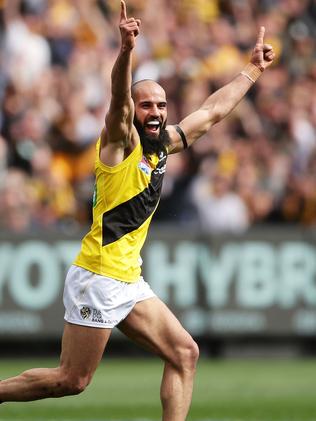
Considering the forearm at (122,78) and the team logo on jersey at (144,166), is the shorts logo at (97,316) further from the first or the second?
the forearm at (122,78)

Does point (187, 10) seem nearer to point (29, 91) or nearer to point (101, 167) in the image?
point (29, 91)

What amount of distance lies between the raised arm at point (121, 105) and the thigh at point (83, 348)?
1097mm

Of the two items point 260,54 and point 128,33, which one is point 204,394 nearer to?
point 260,54

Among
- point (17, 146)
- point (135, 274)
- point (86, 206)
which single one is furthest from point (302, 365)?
point (135, 274)

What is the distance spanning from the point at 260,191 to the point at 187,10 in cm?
346

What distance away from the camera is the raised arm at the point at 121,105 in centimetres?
757

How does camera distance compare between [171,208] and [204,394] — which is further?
[171,208]

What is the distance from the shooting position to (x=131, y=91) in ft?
27.3

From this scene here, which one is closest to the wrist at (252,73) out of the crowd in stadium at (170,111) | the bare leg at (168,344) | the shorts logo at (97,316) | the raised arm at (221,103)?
the raised arm at (221,103)

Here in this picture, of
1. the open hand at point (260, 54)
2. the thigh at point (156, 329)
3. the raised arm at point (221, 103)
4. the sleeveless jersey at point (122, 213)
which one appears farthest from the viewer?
the open hand at point (260, 54)

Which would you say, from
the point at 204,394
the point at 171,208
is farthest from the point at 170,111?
the point at 204,394

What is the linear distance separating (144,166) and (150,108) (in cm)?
39

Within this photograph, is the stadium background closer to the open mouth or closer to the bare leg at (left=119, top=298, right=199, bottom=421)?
→ the bare leg at (left=119, top=298, right=199, bottom=421)

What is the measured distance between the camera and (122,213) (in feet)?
26.9
